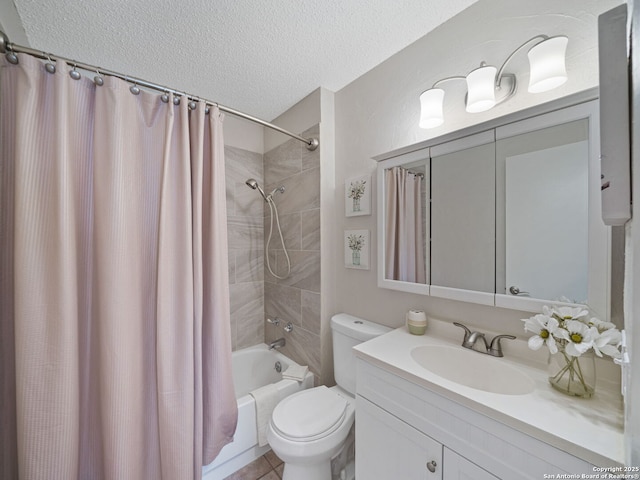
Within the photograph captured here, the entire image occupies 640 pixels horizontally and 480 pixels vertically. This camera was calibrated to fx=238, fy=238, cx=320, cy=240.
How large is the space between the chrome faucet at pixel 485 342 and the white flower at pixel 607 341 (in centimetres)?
29

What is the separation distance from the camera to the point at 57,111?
0.88 metres

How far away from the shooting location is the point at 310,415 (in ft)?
4.17

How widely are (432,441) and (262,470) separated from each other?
121 centimetres

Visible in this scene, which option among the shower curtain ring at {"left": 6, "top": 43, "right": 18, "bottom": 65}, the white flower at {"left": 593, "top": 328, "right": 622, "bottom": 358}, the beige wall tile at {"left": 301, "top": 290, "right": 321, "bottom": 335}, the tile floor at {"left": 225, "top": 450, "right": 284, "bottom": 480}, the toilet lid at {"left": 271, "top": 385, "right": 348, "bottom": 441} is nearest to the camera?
the white flower at {"left": 593, "top": 328, "right": 622, "bottom": 358}

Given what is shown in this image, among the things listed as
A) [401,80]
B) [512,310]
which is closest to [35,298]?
[512,310]

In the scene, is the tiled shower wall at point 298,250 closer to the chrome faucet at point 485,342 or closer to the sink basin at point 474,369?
the sink basin at point 474,369

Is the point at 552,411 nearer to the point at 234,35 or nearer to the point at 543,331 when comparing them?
the point at 543,331

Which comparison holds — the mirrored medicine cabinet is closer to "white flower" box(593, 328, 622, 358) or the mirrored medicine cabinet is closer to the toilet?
"white flower" box(593, 328, 622, 358)

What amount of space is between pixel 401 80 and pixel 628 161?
1.19 meters

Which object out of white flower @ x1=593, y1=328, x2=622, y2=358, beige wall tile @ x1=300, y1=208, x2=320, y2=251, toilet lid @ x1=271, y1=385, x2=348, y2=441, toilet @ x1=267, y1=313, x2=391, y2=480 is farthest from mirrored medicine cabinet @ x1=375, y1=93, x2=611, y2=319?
toilet lid @ x1=271, y1=385, x2=348, y2=441

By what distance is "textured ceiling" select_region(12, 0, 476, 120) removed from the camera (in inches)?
43.7

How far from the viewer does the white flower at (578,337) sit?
70 cm

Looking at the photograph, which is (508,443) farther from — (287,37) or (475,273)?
(287,37)

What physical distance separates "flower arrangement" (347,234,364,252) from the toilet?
479 millimetres
